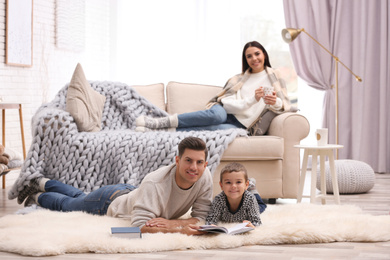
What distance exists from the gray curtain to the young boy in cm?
305

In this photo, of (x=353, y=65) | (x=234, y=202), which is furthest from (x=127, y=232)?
(x=353, y=65)

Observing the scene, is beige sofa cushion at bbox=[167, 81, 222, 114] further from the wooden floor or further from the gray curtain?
the wooden floor

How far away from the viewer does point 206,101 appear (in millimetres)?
4516

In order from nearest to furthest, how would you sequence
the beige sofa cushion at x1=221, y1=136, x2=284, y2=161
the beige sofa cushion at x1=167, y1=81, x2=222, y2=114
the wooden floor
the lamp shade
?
the wooden floor → the beige sofa cushion at x1=221, y1=136, x2=284, y2=161 → the beige sofa cushion at x1=167, y1=81, x2=222, y2=114 → the lamp shade

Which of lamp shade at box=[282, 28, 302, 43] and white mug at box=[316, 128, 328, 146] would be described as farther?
lamp shade at box=[282, 28, 302, 43]

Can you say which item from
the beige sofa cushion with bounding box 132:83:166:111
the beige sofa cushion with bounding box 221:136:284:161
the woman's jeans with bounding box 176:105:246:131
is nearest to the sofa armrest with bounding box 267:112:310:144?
the beige sofa cushion with bounding box 221:136:284:161

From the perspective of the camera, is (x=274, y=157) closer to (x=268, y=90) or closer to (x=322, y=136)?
(x=322, y=136)

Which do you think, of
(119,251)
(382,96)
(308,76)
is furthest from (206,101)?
(119,251)

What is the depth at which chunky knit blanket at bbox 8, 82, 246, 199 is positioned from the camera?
3537 millimetres

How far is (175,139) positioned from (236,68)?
269 centimetres

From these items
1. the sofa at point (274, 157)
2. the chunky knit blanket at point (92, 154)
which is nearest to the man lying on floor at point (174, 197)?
the chunky knit blanket at point (92, 154)

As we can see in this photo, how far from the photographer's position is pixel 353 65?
219 inches

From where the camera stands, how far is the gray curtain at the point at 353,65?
546 centimetres

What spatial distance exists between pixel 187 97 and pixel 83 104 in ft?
3.05
